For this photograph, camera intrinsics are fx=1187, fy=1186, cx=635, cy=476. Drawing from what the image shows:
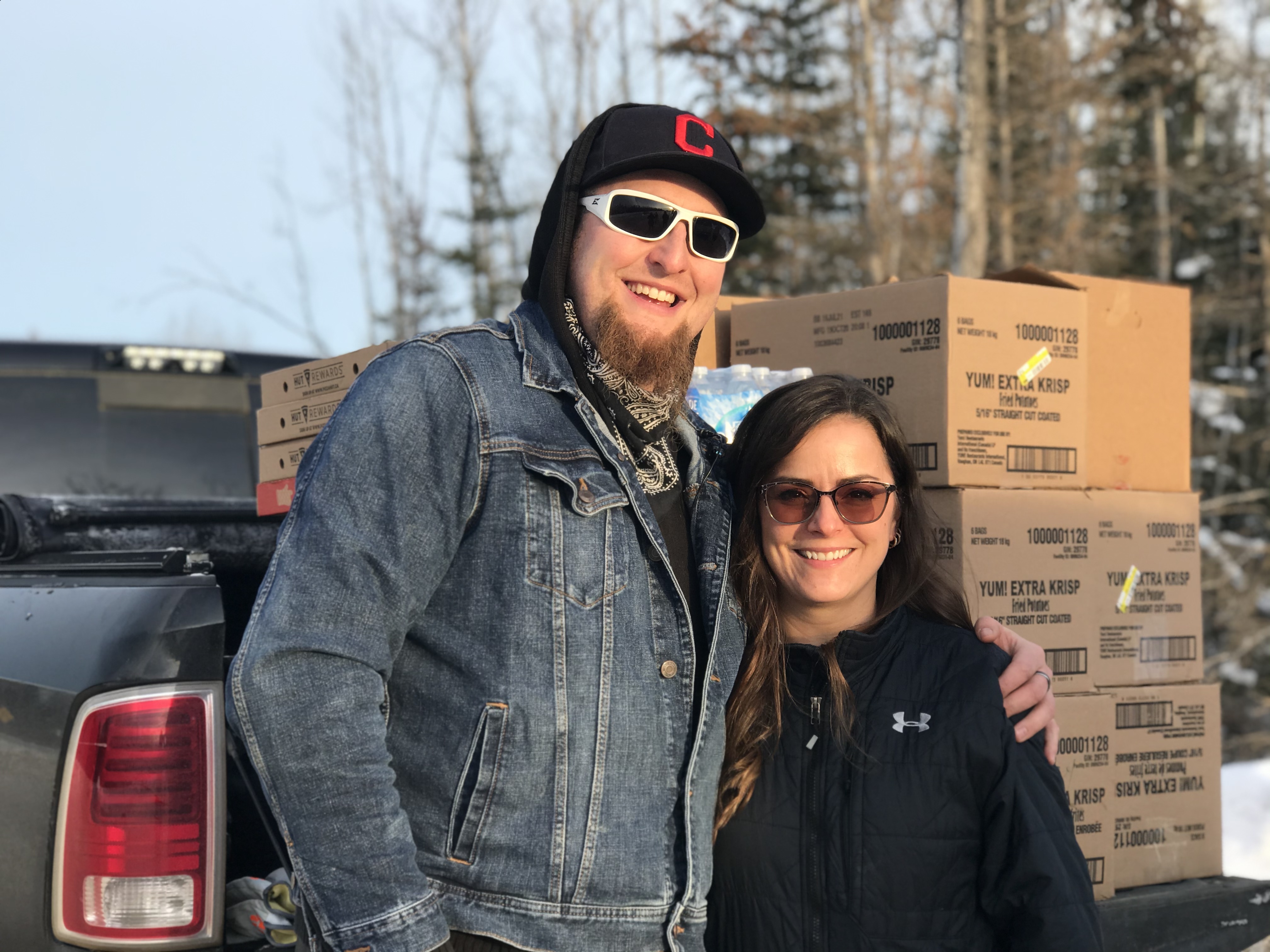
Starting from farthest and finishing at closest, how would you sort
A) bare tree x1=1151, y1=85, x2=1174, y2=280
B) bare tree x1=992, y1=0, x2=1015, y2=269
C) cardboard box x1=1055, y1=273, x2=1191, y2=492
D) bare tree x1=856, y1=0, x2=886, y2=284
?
bare tree x1=1151, y1=85, x2=1174, y2=280 < bare tree x1=992, y1=0, x2=1015, y2=269 < bare tree x1=856, y1=0, x2=886, y2=284 < cardboard box x1=1055, y1=273, x2=1191, y2=492

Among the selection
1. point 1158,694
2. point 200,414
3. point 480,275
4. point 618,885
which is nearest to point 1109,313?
point 1158,694

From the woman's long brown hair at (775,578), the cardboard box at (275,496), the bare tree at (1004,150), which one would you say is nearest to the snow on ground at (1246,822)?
the woman's long brown hair at (775,578)

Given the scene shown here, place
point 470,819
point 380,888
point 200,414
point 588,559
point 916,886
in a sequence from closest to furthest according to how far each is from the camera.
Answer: point 380,888
point 470,819
point 588,559
point 916,886
point 200,414

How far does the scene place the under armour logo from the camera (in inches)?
81.7

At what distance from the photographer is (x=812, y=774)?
2.12 meters

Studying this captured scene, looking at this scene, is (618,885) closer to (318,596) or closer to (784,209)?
(318,596)

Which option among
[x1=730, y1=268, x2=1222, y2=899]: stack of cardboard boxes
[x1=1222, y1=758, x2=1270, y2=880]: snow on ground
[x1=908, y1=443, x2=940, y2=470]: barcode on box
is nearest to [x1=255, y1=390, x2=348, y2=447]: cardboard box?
[x1=730, y1=268, x2=1222, y2=899]: stack of cardboard boxes

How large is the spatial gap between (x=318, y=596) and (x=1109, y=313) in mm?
2363

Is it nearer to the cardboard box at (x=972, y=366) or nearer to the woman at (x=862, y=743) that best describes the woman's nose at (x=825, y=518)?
the woman at (x=862, y=743)

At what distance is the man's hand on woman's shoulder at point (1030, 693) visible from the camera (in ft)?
6.95

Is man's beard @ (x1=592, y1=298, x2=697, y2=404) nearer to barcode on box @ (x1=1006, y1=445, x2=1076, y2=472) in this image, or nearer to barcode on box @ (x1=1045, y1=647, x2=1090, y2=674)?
barcode on box @ (x1=1006, y1=445, x2=1076, y2=472)

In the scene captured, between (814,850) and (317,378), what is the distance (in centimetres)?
153

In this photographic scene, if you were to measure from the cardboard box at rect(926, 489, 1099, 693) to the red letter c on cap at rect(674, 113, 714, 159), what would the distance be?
103cm

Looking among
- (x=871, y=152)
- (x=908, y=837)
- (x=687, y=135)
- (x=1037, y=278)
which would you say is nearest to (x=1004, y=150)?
(x=871, y=152)
